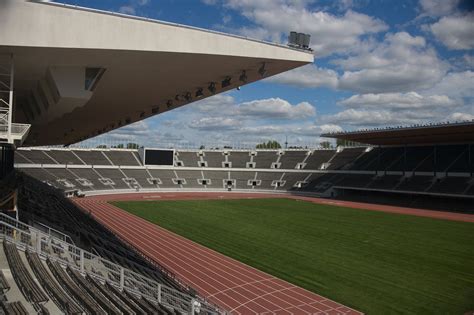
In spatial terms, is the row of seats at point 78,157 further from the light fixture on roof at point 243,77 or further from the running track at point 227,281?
the light fixture on roof at point 243,77

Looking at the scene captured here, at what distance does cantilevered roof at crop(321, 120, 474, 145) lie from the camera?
3503 cm

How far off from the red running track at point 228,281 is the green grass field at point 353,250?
72 cm

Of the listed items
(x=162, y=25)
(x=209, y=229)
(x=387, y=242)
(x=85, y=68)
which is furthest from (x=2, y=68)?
(x=387, y=242)

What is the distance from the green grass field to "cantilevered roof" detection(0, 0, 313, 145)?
340 inches

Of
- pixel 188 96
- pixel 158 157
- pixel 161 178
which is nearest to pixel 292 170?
pixel 161 178

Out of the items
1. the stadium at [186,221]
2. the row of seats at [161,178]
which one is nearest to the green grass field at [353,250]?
the stadium at [186,221]

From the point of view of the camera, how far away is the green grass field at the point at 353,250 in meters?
13.3

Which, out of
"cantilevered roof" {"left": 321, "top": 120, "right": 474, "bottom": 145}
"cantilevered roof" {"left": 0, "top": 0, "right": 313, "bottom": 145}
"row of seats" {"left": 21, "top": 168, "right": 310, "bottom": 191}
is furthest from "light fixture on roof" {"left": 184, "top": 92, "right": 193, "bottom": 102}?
"row of seats" {"left": 21, "top": 168, "right": 310, "bottom": 191}

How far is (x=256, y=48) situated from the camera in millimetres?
8078

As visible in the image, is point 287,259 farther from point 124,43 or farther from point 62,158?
point 62,158

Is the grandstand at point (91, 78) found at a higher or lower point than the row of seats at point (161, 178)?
higher

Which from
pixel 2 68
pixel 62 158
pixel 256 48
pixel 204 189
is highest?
pixel 256 48

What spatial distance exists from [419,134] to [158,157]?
37126 millimetres

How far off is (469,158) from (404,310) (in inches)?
1358
